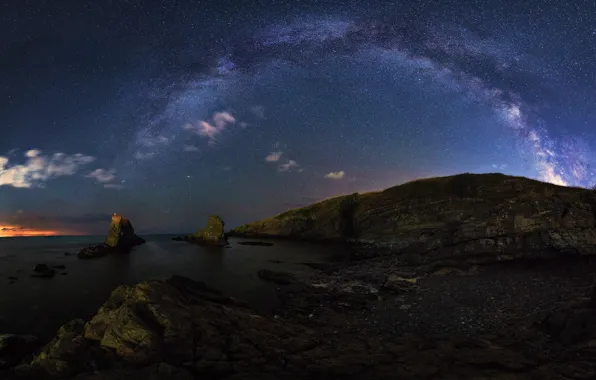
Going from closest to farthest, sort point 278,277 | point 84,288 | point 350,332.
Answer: point 350,332, point 84,288, point 278,277

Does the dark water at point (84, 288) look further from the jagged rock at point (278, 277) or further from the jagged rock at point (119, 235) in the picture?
the jagged rock at point (119, 235)

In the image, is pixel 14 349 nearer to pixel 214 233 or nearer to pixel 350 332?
pixel 350 332

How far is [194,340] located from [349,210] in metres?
126

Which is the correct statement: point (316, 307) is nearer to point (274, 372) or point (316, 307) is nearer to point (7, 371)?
point (274, 372)

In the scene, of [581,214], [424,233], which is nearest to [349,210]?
[424,233]

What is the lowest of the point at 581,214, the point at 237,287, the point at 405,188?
the point at 237,287

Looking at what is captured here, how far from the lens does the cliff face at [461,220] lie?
56.4 m

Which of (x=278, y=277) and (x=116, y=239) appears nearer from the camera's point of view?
(x=278, y=277)

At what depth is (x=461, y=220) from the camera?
84625mm

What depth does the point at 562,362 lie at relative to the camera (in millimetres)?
13734

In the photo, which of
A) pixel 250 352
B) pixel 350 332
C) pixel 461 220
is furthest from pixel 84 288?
pixel 461 220

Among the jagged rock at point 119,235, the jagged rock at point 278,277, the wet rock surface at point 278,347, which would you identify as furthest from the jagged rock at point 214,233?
the wet rock surface at point 278,347

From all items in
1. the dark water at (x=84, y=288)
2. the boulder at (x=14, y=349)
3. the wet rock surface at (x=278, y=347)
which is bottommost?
the dark water at (x=84, y=288)

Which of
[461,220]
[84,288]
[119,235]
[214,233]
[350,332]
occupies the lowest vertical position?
[84,288]
